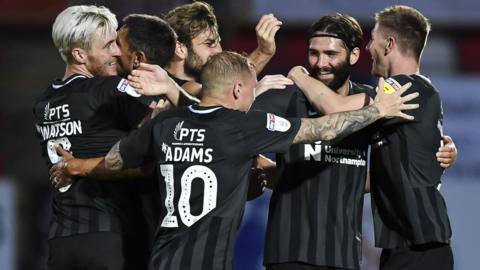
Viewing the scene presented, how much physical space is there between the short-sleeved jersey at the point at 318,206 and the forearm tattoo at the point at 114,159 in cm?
86

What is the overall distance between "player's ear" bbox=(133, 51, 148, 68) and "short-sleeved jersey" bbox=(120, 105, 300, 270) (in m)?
0.79

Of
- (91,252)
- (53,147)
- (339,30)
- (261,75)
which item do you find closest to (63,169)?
(53,147)

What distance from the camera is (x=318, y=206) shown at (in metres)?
7.62

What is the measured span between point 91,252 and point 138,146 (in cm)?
82

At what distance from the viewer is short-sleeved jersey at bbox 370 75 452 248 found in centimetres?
773

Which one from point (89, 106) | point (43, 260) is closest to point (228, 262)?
point (89, 106)

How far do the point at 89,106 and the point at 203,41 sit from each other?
97 centimetres

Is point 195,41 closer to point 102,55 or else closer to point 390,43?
point 102,55

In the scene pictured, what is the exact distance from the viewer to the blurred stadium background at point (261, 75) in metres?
14.0

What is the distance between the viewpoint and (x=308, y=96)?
765 centimetres

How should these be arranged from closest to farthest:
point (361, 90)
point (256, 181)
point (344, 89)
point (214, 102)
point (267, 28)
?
point (214, 102), point (344, 89), point (361, 90), point (256, 181), point (267, 28)

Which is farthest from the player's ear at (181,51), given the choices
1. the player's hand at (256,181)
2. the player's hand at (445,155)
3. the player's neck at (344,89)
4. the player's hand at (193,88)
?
the player's hand at (445,155)

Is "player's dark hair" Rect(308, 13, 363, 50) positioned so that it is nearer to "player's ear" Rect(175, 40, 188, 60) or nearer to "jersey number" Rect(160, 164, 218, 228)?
"player's ear" Rect(175, 40, 188, 60)

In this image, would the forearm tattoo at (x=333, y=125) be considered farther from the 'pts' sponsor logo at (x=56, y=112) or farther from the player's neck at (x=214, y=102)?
the 'pts' sponsor logo at (x=56, y=112)
